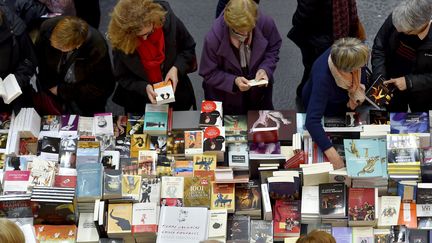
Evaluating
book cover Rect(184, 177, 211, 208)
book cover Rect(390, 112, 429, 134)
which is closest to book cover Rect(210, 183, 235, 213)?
book cover Rect(184, 177, 211, 208)

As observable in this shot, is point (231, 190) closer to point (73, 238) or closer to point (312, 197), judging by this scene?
point (312, 197)

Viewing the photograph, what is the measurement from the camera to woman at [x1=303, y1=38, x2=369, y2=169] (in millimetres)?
4629

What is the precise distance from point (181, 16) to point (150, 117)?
105 inches

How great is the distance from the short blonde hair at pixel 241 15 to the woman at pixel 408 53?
114cm

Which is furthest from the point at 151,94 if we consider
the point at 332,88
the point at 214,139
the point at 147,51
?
the point at 332,88

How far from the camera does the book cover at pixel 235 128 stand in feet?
17.0

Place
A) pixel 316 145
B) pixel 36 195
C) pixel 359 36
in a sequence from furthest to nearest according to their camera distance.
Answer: pixel 359 36 < pixel 316 145 < pixel 36 195

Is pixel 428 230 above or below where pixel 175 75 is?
below

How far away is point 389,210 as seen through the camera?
15.8 ft

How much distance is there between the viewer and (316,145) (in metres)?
5.09

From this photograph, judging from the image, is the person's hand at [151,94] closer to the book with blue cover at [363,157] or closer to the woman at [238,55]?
the woman at [238,55]

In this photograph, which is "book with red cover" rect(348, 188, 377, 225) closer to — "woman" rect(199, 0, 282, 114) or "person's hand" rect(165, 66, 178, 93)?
"woman" rect(199, 0, 282, 114)

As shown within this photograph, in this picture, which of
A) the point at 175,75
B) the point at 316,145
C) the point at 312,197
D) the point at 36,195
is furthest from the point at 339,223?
the point at 36,195

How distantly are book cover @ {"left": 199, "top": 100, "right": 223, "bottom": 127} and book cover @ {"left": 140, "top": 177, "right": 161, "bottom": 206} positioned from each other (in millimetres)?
651
